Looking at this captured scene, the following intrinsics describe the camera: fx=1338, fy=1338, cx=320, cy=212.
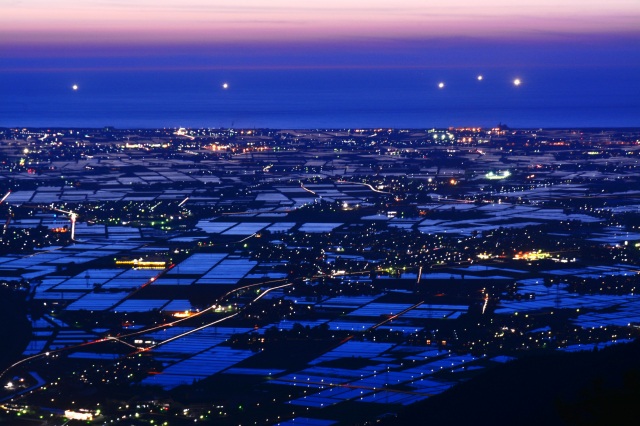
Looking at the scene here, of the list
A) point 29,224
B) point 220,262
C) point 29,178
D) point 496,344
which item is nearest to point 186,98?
point 29,178

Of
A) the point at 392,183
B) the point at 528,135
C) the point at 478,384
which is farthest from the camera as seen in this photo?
the point at 528,135

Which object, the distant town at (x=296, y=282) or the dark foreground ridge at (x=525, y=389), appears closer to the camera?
the dark foreground ridge at (x=525, y=389)

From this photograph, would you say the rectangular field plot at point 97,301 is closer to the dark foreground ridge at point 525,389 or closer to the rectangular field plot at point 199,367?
the rectangular field plot at point 199,367

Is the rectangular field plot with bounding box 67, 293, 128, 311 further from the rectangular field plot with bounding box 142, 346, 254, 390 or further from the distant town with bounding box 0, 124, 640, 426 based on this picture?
the rectangular field plot with bounding box 142, 346, 254, 390

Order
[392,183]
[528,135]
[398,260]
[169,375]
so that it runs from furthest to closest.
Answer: [528,135] → [392,183] → [398,260] → [169,375]

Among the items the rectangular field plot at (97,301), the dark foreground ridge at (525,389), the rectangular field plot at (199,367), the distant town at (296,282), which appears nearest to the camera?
the dark foreground ridge at (525,389)

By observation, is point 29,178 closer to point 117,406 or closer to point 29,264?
point 29,264

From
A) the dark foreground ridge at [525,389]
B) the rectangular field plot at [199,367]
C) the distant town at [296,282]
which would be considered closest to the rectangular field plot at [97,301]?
the distant town at [296,282]

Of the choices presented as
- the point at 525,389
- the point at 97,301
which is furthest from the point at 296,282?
the point at 525,389

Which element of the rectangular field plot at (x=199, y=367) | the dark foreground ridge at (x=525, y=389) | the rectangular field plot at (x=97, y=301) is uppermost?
the dark foreground ridge at (x=525, y=389)

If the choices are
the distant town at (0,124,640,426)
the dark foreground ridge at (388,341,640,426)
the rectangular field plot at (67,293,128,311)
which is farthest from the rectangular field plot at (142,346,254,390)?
the rectangular field plot at (67,293,128,311)
